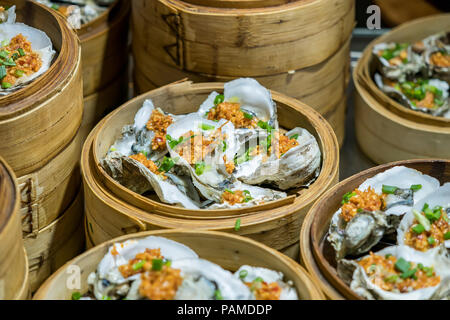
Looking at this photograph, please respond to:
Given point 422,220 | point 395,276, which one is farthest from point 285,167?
point 395,276

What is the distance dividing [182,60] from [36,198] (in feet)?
3.18

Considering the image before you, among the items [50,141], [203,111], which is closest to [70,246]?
[50,141]

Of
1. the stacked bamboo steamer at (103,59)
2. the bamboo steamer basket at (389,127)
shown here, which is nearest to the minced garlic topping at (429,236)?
the bamboo steamer basket at (389,127)

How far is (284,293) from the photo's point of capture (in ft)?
6.71

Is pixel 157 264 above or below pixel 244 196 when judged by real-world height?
above

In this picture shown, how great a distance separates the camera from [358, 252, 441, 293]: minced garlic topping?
6.80 ft

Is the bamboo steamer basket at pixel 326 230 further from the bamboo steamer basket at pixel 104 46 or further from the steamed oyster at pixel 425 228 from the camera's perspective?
the bamboo steamer basket at pixel 104 46

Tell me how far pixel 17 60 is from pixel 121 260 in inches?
44.8

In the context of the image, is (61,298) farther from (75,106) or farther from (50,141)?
(75,106)

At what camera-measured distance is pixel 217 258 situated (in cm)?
225

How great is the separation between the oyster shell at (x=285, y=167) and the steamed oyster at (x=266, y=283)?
556 millimetres

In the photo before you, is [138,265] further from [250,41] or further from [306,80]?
[306,80]

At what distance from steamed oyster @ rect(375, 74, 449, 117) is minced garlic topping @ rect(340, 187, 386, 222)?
112 cm

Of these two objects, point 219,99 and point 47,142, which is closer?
point 47,142
